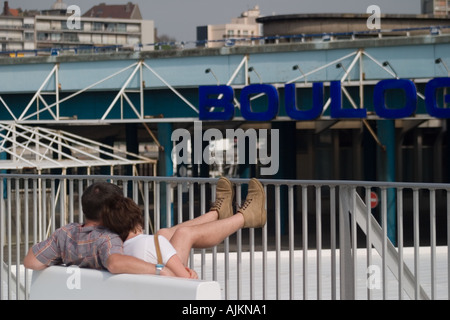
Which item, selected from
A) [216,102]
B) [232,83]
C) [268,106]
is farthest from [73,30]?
[268,106]

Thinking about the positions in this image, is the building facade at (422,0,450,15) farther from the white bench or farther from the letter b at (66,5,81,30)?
the white bench

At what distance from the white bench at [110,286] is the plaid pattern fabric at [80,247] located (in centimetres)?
12

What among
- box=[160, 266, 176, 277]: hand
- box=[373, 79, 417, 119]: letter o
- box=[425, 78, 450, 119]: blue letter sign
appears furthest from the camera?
box=[373, 79, 417, 119]: letter o

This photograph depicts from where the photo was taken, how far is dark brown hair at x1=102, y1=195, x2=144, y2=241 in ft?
19.9

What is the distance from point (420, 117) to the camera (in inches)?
1199

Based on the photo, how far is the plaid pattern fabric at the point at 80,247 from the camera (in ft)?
19.6

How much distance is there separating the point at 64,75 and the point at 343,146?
79.7 feet

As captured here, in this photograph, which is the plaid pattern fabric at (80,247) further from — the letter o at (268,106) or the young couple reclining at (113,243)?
the letter o at (268,106)

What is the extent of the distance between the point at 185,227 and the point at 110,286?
0.93 meters

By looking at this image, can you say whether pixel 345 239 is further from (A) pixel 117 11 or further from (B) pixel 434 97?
(A) pixel 117 11

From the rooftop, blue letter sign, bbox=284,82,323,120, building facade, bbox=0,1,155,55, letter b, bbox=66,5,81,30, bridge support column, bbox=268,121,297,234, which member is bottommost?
bridge support column, bbox=268,121,297,234

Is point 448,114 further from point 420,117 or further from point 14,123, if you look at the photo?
point 14,123

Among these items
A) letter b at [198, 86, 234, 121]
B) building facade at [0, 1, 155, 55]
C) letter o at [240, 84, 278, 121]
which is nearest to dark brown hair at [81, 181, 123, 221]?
letter o at [240, 84, 278, 121]
